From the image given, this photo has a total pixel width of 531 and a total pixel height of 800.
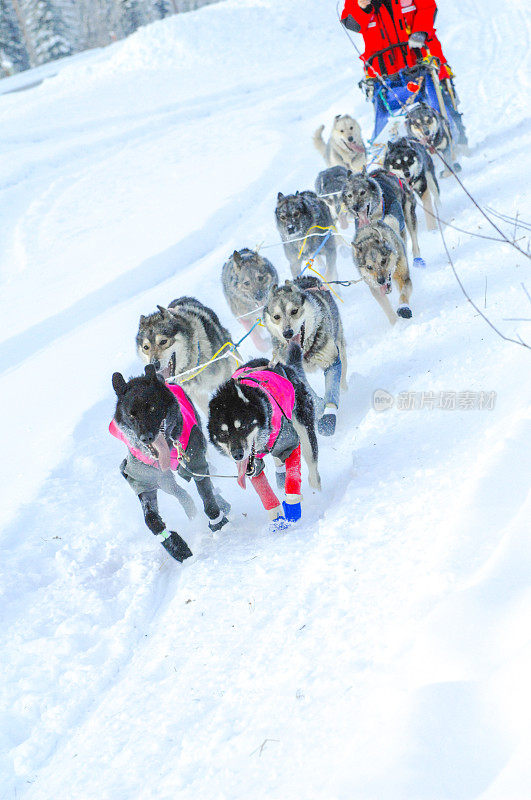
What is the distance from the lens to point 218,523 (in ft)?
9.56

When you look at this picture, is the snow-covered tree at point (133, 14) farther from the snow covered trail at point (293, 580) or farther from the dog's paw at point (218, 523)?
the dog's paw at point (218, 523)

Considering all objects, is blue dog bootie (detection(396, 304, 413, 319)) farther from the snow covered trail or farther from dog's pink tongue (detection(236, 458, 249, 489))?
dog's pink tongue (detection(236, 458, 249, 489))

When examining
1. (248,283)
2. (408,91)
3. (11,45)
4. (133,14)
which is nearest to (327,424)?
(248,283)

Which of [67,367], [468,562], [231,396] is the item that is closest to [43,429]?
[67,367]

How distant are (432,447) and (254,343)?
89.3 inches

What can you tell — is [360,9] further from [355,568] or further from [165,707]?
[165,707]

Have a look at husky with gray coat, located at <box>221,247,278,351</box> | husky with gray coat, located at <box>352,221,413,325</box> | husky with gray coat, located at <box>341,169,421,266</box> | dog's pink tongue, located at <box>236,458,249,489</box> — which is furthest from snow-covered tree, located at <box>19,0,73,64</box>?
dog's pink tongue, located at <box>236,458,249,489</box>

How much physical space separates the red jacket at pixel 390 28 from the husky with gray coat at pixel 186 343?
332 cm

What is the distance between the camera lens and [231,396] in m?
2.54

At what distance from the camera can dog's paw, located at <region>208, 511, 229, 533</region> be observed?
115 inches

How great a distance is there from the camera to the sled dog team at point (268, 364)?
2.57m

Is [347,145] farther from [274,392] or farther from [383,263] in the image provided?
[274,392]

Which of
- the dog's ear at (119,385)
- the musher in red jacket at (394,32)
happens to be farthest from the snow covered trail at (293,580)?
the musher in red jacket at (394,32)

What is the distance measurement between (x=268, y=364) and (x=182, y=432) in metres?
0.59
